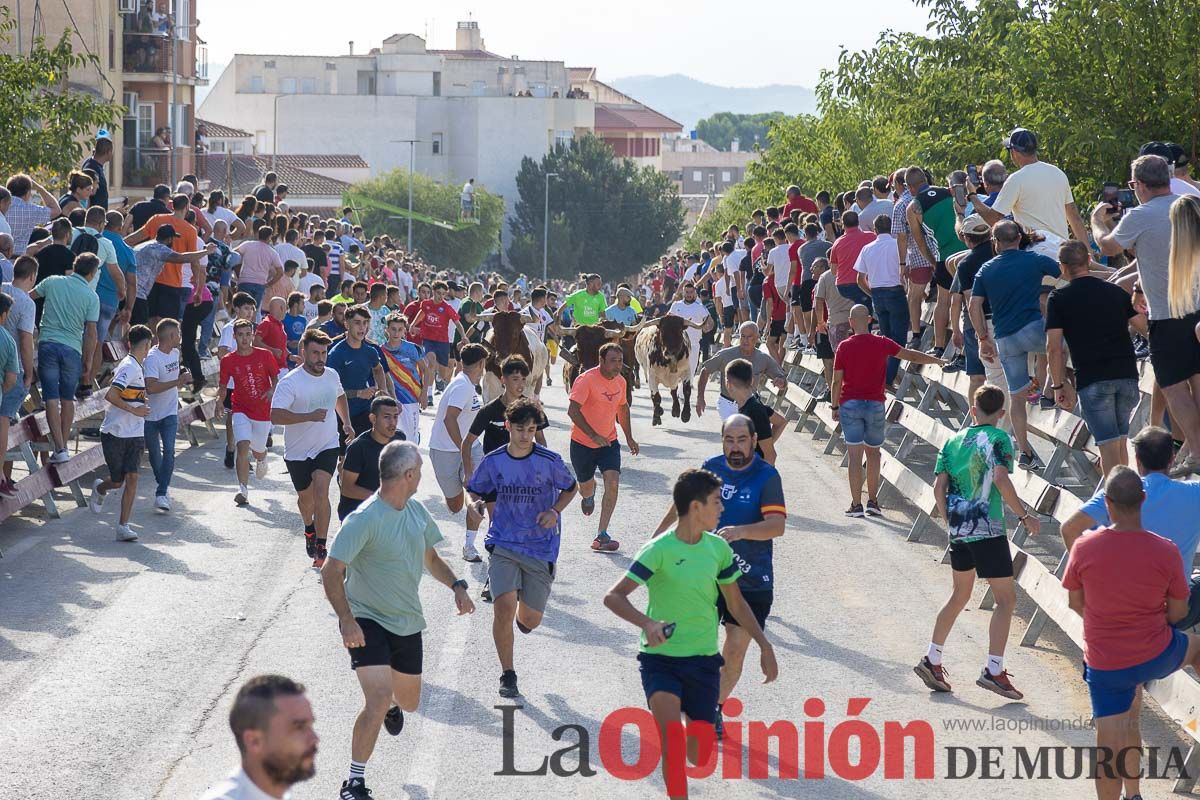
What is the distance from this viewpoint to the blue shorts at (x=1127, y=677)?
7.96m

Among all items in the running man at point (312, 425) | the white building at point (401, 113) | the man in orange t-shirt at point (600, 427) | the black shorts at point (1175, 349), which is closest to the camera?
the black shorts at point (1175, 349)

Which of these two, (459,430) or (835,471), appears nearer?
(459,430)

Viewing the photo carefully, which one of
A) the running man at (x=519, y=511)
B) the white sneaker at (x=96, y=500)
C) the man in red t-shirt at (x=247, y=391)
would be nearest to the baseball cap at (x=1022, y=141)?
the running man at (x=519, y=511)

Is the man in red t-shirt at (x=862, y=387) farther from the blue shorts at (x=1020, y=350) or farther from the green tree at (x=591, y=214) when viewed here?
the green tree at (x=591, y=214)

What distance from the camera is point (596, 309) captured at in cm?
2733

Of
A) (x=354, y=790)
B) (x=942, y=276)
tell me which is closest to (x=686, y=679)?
(x=354, y=790)

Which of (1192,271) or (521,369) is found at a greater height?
(1192,271)

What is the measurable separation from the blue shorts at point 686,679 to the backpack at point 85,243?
39.4ft

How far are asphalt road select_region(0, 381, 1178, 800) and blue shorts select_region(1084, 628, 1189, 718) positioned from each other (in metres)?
0.86

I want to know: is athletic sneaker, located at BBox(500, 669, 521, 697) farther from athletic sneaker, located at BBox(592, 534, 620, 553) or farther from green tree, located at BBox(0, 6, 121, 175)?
green tree, located at BBox(0, 6, 121, 175)

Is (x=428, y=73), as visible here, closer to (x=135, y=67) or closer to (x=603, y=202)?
(x=603, y=202)

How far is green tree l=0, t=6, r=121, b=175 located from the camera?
21359mm

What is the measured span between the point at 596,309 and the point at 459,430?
13660mm

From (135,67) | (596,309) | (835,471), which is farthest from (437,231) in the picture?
(835,471)
